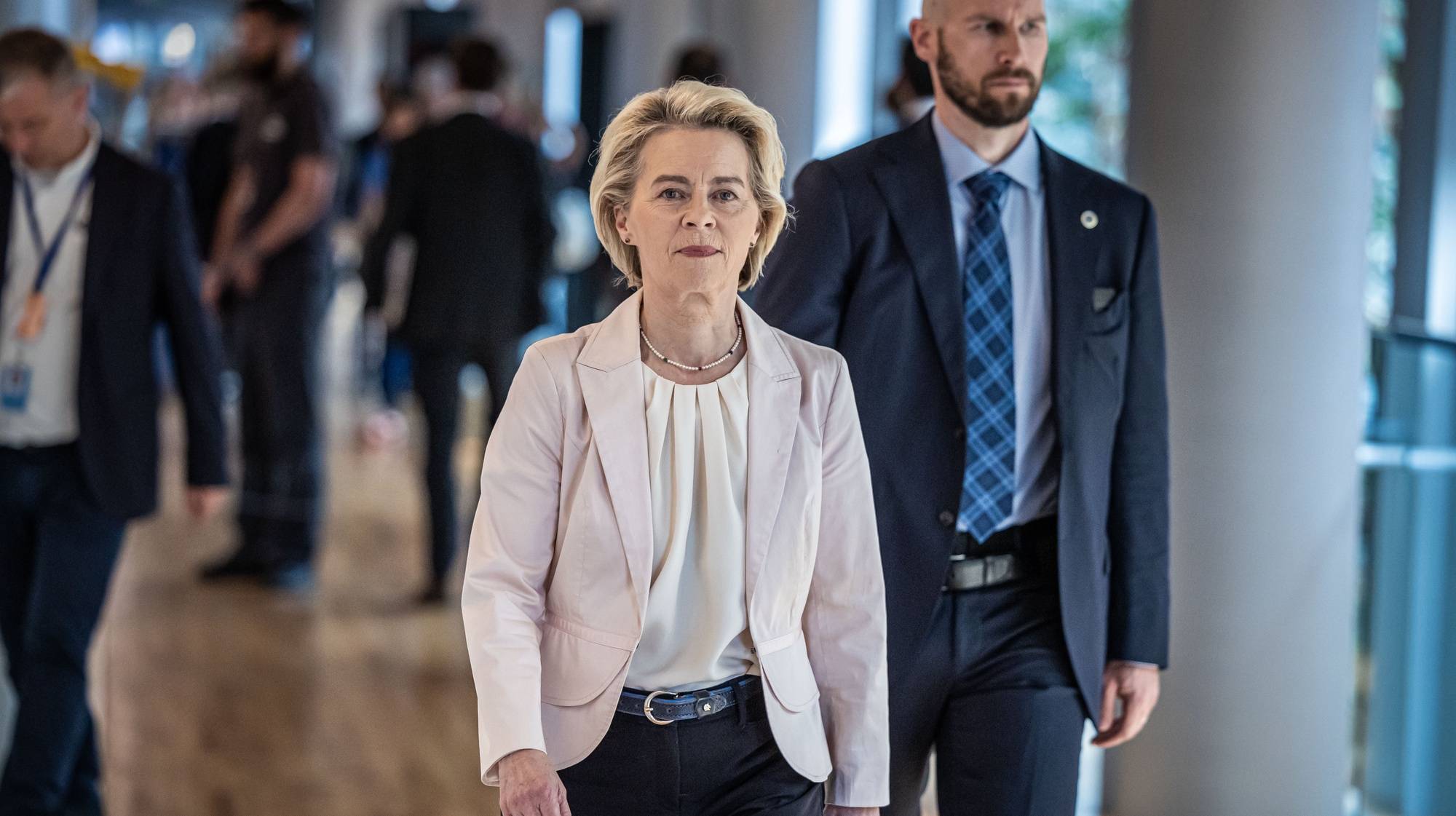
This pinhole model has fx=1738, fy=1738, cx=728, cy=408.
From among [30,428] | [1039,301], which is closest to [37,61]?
[30,428]

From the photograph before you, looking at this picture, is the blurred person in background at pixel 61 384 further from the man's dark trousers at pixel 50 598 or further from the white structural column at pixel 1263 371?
the white structural column at pixel 1263 371

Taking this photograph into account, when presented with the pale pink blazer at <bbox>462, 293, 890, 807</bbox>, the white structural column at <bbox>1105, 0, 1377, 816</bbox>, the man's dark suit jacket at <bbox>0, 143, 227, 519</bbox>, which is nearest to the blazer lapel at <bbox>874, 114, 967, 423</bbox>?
the pale pink blazer at <bbox>462, 293, 890, 807</bbox>

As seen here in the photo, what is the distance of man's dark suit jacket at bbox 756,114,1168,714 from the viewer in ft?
8.04

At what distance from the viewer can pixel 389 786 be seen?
4512 millimetres

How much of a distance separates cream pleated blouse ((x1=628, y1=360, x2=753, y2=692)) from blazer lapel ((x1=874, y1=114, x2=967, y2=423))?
22.8 inches

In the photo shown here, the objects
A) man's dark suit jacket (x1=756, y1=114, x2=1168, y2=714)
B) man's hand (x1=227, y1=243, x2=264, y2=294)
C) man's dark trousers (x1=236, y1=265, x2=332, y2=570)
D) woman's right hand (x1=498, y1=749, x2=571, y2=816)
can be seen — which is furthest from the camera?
man's dark trousers (x1=236, y1=265, x2=332, y2=570)

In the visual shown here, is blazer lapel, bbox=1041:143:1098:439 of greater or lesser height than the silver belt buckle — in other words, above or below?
above

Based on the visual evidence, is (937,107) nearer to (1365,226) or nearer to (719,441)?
(719,441)

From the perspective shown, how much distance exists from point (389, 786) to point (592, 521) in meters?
2.83

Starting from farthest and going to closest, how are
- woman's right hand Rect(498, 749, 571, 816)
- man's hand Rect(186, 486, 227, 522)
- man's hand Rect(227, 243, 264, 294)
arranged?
man's hand Rect(227, 243, 264, 294), man's hand Rect(186, 486, 227, 522), woman's right hand Rect(498, 749, 571, 816)

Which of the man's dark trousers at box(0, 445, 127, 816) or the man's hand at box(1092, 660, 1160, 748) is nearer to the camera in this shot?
the man's hand at box(1092, 660, 1160, 748)

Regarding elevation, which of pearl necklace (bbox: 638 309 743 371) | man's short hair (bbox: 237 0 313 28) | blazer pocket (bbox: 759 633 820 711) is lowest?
blazer pocket (bbox: 759 633 820 711)

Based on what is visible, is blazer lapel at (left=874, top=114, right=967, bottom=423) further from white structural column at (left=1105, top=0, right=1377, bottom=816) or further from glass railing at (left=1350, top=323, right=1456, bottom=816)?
glass railing at (left=1350, top=323, right=1456, bottom=816)

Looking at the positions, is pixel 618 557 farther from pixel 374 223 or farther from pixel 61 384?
pixel 374 223
